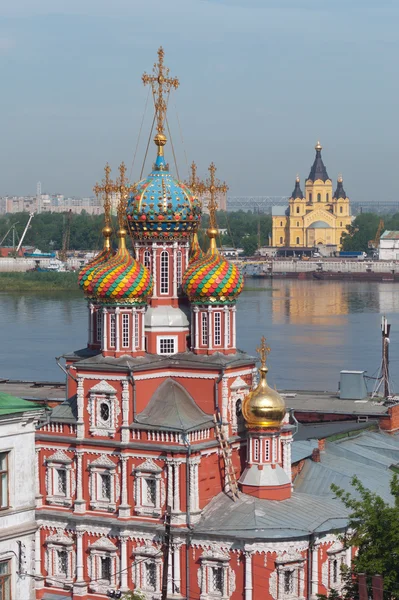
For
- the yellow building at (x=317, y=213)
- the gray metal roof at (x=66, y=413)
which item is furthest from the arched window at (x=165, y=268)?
the yellow building at (x=317, y=213)

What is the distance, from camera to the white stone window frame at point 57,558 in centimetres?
1477

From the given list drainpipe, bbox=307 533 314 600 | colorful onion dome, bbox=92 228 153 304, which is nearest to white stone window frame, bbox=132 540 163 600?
drainpipe, bbox=307 533 314 600

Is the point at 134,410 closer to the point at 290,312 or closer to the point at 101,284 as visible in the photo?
the point at 101,284

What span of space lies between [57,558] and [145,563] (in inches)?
40.5

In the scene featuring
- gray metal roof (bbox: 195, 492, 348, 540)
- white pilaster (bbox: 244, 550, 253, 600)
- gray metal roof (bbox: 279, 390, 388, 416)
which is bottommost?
white pilaster (bbox: 244, 550, 253, 600)

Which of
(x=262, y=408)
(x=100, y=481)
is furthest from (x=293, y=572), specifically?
(x=100, y=481)

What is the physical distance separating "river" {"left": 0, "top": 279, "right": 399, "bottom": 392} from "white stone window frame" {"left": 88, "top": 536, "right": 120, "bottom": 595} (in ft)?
44.2

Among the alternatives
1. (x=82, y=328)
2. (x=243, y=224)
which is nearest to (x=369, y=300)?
(x=82, y=328)

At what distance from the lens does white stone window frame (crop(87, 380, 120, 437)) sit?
14586 mm

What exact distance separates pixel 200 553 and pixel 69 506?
1.57 metres

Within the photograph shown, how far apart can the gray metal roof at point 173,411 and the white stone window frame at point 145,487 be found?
40 cm

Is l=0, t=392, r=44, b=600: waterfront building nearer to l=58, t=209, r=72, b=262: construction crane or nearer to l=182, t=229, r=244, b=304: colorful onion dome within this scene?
l=182, t=229, r=244, b=304: colorful onion dome

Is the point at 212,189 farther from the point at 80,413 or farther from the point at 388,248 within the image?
the point at 388,248

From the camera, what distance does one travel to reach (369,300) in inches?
2463
